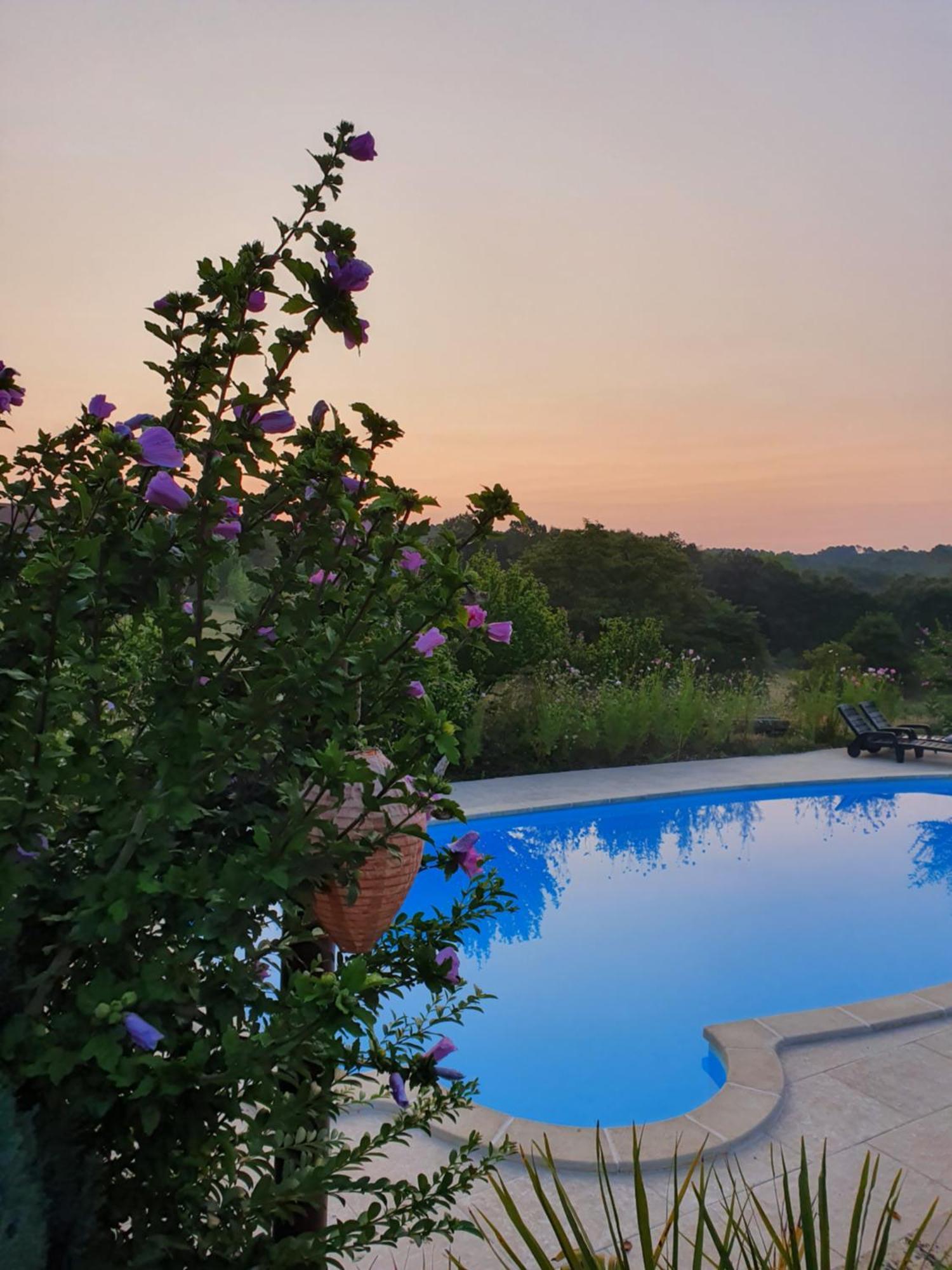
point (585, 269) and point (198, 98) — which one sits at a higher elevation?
point (585, 269)

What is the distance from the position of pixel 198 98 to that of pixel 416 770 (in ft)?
19.2

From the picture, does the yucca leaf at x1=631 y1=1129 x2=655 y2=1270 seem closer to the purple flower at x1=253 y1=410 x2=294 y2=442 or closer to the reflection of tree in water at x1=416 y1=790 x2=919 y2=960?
the purple flower at x1=253 y1=410 x2=294 y2=442

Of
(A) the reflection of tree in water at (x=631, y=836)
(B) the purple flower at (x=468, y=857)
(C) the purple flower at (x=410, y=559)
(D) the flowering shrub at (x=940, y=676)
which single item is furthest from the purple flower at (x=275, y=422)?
(D) the flowering shrub at (x=940, y=676)

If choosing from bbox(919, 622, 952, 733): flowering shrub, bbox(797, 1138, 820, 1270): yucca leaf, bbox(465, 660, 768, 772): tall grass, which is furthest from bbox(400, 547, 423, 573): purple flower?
bbox(919, 622, 952, 733): flowering shrub

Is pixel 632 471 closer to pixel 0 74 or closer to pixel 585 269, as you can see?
pixel 585 269

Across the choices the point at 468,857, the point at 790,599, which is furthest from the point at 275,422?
the point at 790,599

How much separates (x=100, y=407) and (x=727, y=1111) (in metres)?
3.20

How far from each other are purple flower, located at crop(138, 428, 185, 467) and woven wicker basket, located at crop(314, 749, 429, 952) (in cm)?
67

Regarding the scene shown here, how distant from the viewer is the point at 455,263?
10.4 metres

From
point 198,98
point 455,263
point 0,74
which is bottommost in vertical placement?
point 0,74

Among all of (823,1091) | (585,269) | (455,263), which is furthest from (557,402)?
(823,1091)

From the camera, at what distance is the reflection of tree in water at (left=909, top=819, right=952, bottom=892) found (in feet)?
25.9

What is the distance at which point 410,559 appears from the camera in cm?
143

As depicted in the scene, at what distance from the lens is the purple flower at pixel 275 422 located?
1.39 m
